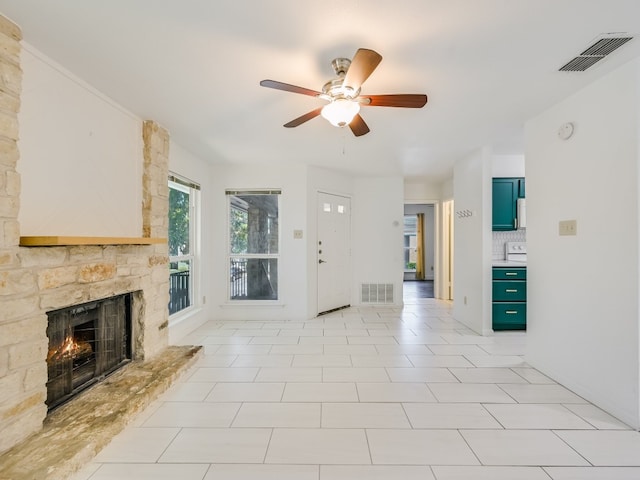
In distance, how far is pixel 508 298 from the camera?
402 cm

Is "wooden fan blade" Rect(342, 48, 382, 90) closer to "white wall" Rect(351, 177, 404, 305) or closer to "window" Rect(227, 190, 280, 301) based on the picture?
"window" Rect(227, 190, 280, 301)

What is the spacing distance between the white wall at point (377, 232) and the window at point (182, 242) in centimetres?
268

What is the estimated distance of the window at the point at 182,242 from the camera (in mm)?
3883

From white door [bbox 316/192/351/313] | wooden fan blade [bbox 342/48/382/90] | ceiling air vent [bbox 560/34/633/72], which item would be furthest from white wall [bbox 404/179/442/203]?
wooden fan blade [bbox 342/48/382/90]

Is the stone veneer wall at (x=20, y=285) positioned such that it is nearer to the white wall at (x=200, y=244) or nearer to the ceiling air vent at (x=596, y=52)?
the white wall at (x=200, y=244)

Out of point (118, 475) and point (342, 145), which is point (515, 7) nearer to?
point (342, 145)

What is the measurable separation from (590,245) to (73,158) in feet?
12.3

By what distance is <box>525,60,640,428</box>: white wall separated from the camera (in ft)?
6.77

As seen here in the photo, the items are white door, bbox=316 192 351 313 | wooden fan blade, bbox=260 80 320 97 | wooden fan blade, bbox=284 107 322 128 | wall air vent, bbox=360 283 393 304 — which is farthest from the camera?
wall air vent, bbox=360 283 393 304

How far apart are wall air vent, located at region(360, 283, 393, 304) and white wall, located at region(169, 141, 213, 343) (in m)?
2.59

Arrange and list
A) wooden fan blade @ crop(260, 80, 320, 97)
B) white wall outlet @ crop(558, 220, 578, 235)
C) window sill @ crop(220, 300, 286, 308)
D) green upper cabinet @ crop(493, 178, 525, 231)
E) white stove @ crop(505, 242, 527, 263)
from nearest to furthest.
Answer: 1. wooden fan blade @ crop(260, 80, 320, 97)
2. white wall outlet @ crop(558, 220, 578, 235)
3. green upper cabinet @ crop(493, 178, 525, 231)
4. white stove @ crop(505, 242, 527, 263)
5. window sill @ crop(220, 300, 286, 308)

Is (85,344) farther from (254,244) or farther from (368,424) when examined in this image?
(254,244)

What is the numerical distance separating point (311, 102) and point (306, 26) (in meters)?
0.90

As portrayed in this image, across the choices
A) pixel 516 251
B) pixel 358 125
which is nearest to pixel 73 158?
pixel 358 125
